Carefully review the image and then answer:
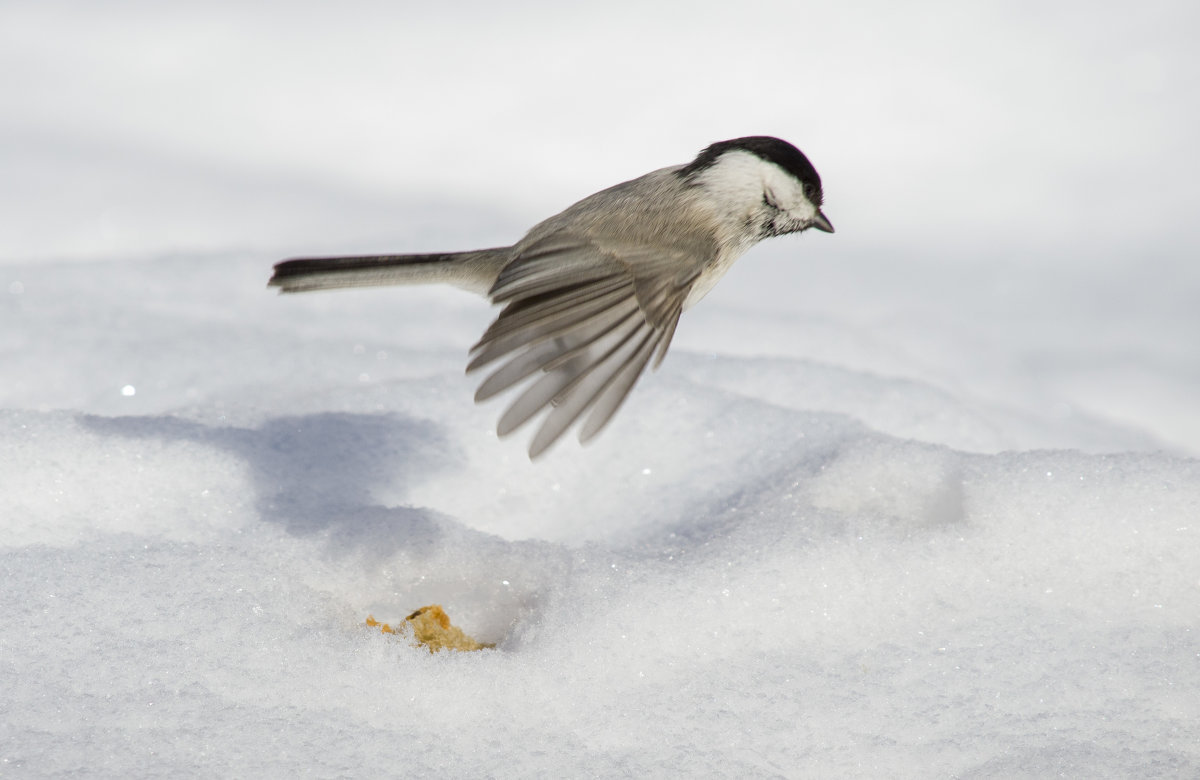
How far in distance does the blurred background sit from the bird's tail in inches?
40.6

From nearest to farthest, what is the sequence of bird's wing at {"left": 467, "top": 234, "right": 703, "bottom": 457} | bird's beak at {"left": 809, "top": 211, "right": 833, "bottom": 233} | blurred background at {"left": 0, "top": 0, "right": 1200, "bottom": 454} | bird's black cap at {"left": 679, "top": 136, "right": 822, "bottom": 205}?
bird's wing at {"left": 467, "top": 234, "right": 703, "bottom": 457} < bird's black cap at {"left": 679, "top": 136, "right": 822, "bottom": 205} < bird's beak at {"left": 809, "top": 211, "right": 833, "bottom": 233} < blurred background at {"left": 0, "top": 0, "right": 1200, "bottom": 454}

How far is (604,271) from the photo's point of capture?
6.04 ft

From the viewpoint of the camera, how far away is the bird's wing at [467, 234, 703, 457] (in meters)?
1.50

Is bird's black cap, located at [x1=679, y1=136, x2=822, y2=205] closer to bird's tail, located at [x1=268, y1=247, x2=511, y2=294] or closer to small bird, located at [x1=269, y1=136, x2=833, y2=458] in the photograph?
small bird, located at [x1=269, y1=136, x2=833, y2=458]

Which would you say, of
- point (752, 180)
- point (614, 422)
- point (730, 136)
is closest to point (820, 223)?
point (752, 180)

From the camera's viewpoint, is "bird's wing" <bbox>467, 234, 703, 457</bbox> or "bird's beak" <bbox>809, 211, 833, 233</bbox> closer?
"bird's wing" <bbox>467, 234, 703, 457</bbox>

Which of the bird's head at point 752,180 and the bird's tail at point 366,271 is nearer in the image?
the bird's tail at point 366,271

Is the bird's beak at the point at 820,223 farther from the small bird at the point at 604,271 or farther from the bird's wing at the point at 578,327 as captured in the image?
the bird's wing at the point at 578,327

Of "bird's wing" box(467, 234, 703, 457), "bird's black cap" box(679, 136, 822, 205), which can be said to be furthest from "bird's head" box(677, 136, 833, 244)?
"bird's wing" box(467, 234, 703, 457)

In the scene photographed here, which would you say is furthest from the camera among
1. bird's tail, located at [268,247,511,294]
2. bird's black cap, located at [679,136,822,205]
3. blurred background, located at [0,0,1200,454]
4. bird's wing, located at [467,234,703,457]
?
blurred background, located at [0,0,1200,454]

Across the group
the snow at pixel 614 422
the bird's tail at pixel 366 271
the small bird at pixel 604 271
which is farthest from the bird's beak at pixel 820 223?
the bird's tail at pixel 366 271

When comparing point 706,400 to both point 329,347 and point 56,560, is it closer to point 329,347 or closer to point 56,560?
point 329,347

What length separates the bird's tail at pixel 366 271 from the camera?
205cm

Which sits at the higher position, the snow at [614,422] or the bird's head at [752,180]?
the bird's head at [752,180]
